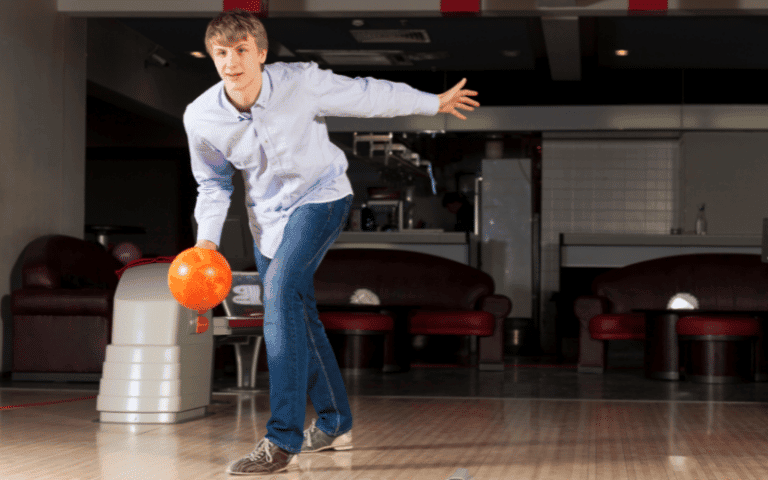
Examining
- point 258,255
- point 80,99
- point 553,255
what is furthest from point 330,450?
point 553,255

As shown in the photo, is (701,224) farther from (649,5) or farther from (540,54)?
(649,5)

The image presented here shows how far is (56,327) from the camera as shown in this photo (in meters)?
5.41

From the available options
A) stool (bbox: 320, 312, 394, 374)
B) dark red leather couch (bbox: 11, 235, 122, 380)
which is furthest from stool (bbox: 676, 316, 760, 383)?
dark red leather couch (bbox: 11, 235, 122, 380)

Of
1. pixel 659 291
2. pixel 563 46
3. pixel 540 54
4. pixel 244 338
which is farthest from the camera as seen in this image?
pixel 540 54

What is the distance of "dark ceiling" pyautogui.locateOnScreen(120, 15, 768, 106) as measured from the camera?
7785 millimetres

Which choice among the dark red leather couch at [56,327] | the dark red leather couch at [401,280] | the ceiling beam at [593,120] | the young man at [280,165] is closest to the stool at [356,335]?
the dark red leather couch at [401,280]

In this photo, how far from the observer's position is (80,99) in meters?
6.95

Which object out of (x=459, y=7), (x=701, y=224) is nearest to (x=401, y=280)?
(x=459, y=7)

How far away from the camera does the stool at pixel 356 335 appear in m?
6.00

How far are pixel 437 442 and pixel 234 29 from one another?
1596 mm

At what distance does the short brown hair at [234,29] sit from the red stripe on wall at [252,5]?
3.96 meters

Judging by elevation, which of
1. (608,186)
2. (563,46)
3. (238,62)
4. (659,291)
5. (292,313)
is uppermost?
(563,46)

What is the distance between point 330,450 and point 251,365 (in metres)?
1.97

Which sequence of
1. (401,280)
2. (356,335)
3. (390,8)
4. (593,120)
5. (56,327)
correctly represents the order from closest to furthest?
(56,327)
(356,335)
(390,8)
(401,280)
(593,120)
